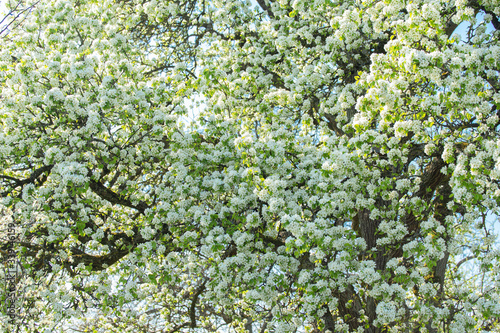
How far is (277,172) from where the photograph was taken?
6.18 metres

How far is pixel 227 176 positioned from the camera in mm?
6215

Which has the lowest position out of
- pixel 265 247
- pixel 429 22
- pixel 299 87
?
pixel 265 247

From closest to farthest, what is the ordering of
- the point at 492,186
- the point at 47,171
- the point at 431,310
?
the point at 492,186, the point at 431,310, the point at 47,171

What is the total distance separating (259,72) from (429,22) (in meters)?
4.19

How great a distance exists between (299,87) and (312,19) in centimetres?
234

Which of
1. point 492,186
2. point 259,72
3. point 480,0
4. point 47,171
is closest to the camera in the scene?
point 492,186

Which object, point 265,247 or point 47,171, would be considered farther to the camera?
point 47,171

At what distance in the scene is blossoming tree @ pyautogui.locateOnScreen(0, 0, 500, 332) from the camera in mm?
5271

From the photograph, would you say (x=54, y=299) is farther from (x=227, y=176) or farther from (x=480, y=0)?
(x=480, y=0)

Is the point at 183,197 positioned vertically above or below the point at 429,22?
below

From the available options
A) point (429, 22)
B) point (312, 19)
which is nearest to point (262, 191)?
point (429, 22)

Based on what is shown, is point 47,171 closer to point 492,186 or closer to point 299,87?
point 299,87

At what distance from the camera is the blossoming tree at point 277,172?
17.3 feet

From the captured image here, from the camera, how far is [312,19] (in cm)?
909
